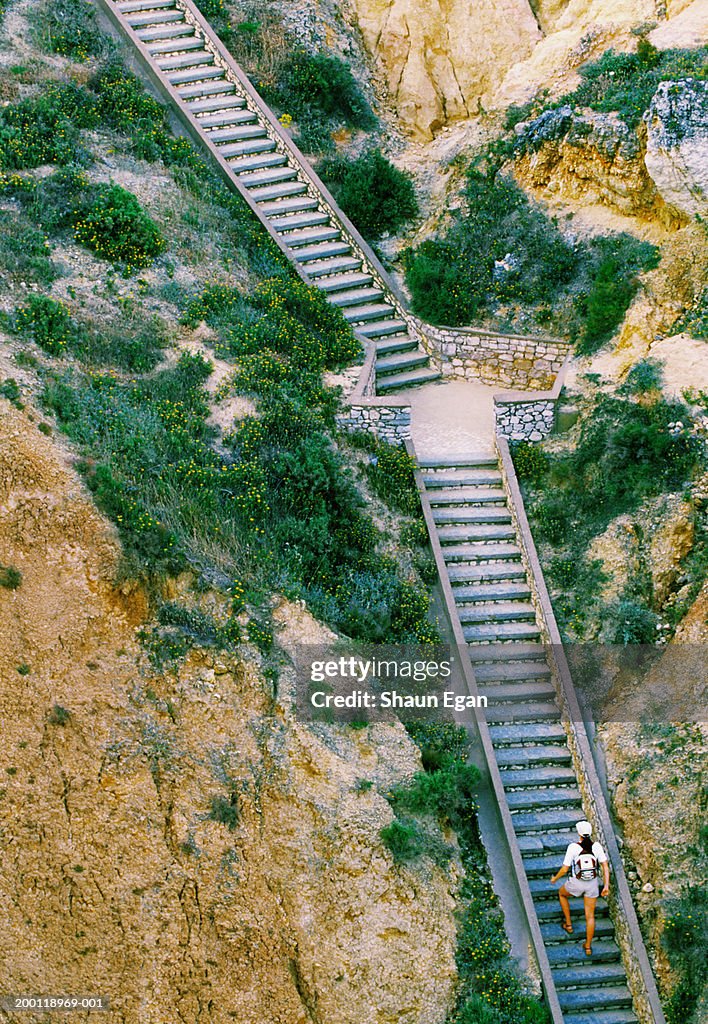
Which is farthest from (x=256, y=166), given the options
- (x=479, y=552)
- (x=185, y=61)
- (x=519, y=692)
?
(x=519, y=692)

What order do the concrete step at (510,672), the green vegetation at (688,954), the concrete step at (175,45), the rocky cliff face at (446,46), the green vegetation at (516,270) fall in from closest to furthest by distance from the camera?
the green vegetation at (688,954)
the concrete step at (510,672)
the green vegetation at (516,270)
the concrete step at (175,45)
the rocky cliff face at (446,46)

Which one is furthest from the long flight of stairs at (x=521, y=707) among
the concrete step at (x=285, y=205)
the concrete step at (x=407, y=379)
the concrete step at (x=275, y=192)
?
the concrete step at (x=275, y=192)

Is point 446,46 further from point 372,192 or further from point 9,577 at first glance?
point 9,577

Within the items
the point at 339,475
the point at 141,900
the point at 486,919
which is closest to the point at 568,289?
the point at 339,475

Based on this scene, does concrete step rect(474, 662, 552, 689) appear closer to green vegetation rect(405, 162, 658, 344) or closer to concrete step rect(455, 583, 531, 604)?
concrete step rect(455, 583, 531, 604)

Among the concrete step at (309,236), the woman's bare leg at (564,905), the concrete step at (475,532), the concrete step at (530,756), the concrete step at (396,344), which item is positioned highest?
the concrete step at (309,236)

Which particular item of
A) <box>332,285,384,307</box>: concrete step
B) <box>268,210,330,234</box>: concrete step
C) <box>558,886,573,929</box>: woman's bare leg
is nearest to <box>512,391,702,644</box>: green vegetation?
<box>558,886,573,929</box>: woman's bare leg

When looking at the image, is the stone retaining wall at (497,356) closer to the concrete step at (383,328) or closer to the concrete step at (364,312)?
the concrete step at (383,328)
